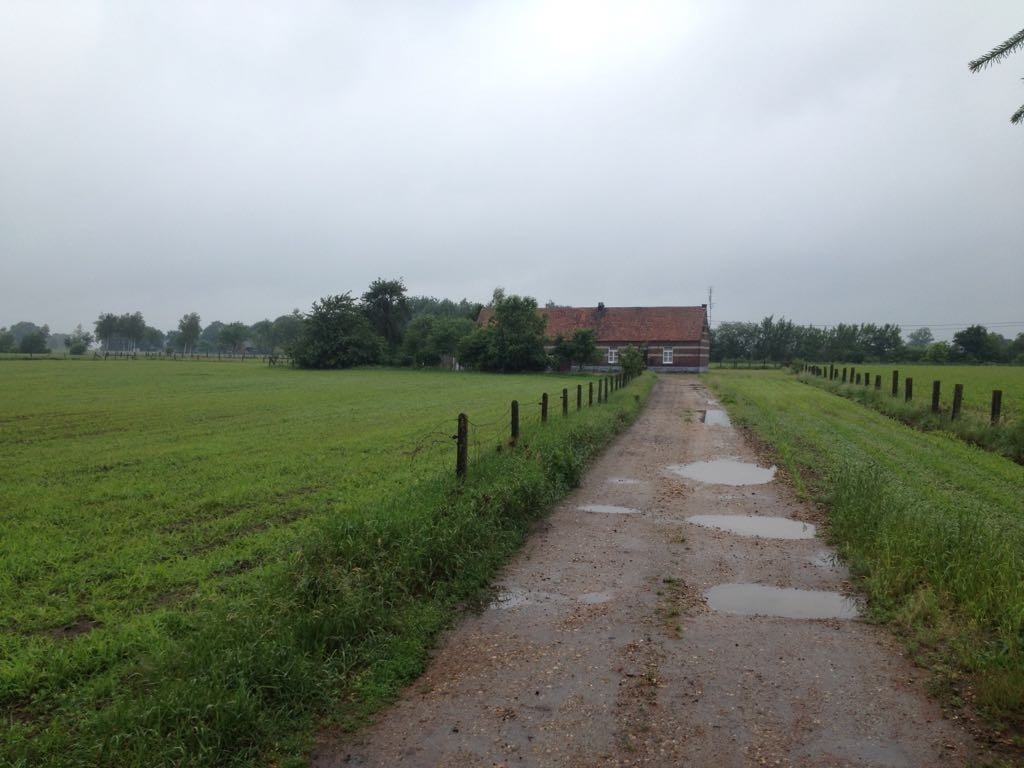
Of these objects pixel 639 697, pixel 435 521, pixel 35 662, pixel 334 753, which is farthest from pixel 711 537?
pixel 35 662

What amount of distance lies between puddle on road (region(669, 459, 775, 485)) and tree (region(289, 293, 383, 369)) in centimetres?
5922

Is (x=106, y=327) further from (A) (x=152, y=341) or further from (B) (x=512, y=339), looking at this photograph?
(B) (x=512, y=339)

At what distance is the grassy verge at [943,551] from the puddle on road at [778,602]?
0.97 feet

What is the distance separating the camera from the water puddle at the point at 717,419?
20.9 m

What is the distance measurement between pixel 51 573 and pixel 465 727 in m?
4.98

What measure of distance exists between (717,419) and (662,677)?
61.2 feet

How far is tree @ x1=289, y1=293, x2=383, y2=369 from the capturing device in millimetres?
68688

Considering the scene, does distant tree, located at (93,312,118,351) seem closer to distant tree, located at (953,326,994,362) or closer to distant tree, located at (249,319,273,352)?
distant tree, located at (249,319,273,352)

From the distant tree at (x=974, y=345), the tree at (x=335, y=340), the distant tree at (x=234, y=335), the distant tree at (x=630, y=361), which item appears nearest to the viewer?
the distant tree at (x=630, y=361)

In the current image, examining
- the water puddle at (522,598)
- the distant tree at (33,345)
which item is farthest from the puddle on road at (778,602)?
the distant tree at (33,345)

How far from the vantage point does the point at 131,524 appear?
8.51 metres

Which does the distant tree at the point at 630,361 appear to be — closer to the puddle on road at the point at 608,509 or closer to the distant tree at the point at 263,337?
the puddle on road at the point at 608,509

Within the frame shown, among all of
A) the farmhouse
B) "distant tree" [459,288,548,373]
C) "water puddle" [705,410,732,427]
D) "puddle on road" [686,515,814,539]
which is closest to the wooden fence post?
"puddle on road" [686,515,814,539]

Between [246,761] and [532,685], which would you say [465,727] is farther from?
[246,761]
